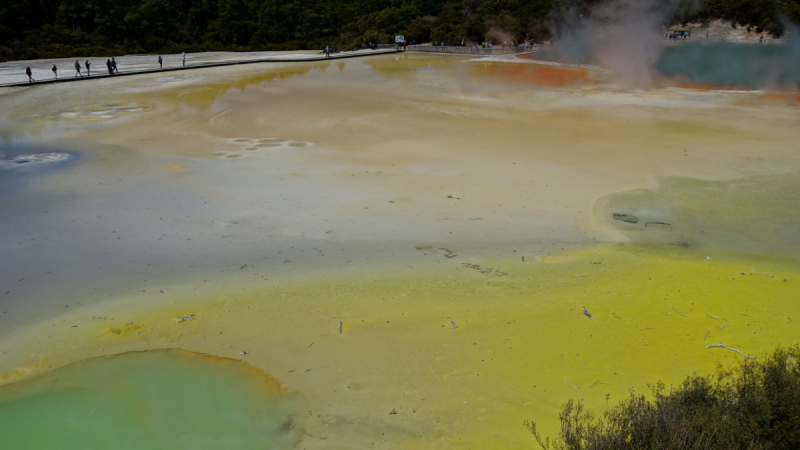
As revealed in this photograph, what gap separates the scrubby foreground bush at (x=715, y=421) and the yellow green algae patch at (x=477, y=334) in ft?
2.60

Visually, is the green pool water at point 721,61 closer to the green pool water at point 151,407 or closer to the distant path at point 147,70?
the distant path at point 147,70

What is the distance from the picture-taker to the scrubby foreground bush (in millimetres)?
3270

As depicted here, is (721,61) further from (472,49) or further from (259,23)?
(259,23)

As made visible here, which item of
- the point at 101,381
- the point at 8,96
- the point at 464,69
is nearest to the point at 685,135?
the point at 101,381

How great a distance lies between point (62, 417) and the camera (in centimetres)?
448

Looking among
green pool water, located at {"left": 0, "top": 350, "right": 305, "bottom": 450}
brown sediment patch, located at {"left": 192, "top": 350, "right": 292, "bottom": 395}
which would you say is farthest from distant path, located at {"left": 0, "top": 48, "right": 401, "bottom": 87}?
brown sediment patch, located at {"left": 192, "top": 350, "right": 292, "bottom": 395}

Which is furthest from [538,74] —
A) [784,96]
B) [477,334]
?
[477,334]

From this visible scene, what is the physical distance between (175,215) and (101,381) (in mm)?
4083

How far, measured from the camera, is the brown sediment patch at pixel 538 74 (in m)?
22.7

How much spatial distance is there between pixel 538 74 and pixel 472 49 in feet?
44.3

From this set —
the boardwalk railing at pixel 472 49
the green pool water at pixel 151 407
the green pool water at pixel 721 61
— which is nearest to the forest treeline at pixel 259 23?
the boardwalk railing at pixel 472 49

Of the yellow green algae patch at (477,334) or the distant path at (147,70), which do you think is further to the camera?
the distant path at (147,70)

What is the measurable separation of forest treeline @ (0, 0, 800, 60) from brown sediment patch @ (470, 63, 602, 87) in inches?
577

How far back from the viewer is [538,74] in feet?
84.5
